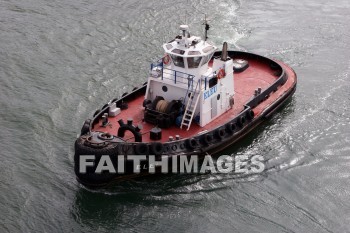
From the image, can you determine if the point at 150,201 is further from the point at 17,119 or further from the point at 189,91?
the point at 17,119

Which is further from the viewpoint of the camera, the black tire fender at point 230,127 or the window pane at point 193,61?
the black tire fender at point 230,127

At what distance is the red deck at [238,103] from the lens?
1828 centimetres

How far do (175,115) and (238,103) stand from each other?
3.13m

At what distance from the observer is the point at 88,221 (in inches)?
645

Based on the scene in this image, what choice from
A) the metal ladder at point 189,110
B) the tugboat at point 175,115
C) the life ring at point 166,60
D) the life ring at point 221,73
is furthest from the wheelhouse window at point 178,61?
the life ring at point 221,73

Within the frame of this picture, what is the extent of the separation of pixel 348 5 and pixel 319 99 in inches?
461

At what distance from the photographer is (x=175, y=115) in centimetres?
1856

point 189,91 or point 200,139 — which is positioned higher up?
point 189,91

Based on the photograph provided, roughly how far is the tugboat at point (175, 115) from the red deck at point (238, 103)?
0.03 meters

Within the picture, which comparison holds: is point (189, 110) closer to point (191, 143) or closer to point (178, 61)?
point (191, 143)

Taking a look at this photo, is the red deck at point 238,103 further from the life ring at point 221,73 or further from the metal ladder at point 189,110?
the life ring at point 221,73

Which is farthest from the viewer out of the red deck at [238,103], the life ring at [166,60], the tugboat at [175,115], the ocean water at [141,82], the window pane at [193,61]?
the life ring at [166,60]

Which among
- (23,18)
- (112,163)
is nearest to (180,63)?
(112,163)

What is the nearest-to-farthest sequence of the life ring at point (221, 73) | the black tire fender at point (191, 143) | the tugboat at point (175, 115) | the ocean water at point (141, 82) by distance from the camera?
the ocean water at point (141, 82)
the tugboat at point (175, 115)
the black tire fender at point (191, 143)
the life ring at point (221, 73)
